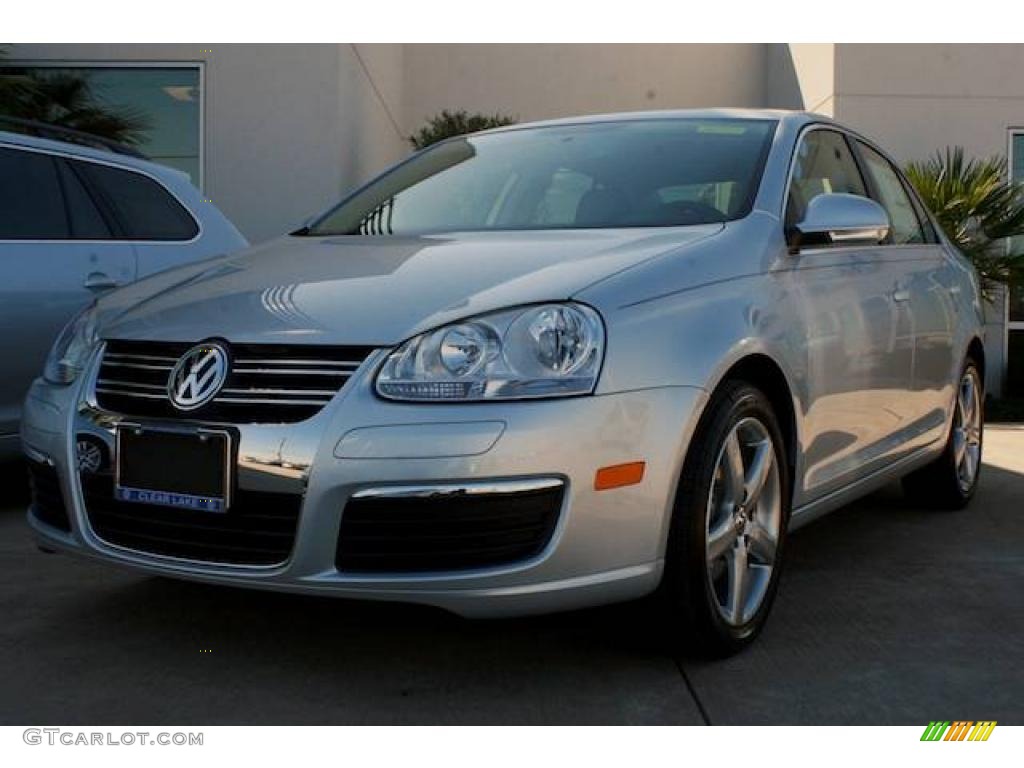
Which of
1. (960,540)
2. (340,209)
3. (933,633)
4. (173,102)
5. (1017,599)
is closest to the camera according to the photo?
(933,633)

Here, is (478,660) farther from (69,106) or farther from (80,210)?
(69,106)

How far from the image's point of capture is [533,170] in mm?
3848

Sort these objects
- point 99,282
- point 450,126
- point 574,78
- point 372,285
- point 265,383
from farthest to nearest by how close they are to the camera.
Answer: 1. point 574,78
2. point 450,126
3. point 99,282
4. point 372,285
5. point 265,383

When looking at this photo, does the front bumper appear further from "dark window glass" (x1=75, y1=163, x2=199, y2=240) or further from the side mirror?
"dark window glass" (x1=75, y1=163, x2=199, y2=240)

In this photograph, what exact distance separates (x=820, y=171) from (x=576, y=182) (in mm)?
842

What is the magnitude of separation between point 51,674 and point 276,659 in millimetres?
529

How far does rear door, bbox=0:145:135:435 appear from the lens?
458 cm

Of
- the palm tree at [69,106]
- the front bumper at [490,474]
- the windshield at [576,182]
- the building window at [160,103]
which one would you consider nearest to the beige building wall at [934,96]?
the building window at [160,103]

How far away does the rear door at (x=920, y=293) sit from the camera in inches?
165

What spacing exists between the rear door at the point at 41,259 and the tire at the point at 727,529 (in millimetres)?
2907

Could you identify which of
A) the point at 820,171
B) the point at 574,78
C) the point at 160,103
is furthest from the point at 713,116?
the point at 574,78

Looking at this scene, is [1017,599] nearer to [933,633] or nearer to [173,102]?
[933,633]

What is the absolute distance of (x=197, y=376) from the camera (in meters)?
2.73

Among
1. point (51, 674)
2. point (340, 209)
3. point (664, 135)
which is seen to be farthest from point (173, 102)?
point (51, 674)
